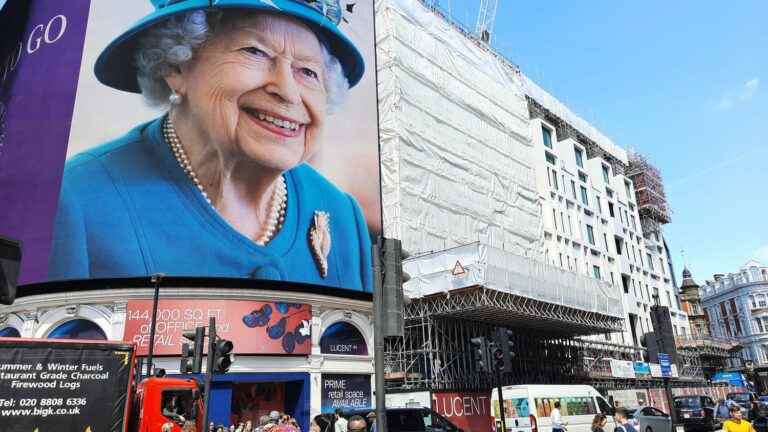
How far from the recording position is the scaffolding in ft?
205

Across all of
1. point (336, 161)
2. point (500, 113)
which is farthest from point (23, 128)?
point (500, 113)

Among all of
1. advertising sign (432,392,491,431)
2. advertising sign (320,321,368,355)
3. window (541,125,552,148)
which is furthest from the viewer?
window (541,125,552,148)

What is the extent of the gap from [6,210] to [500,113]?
1256 inches

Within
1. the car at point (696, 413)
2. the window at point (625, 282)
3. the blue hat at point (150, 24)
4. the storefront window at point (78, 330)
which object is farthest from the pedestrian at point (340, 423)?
the window at point (625, 282)

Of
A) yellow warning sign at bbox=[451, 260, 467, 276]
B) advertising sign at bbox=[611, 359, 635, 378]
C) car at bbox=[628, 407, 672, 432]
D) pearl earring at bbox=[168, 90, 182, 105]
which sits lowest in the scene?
car at bbox=[628, 407, 672, 432]

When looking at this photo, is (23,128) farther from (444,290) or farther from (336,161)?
(444,290)

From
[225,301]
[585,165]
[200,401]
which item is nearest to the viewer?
[200,401]

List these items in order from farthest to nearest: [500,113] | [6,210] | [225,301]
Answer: [500,113] < [6,210] < [225,301]

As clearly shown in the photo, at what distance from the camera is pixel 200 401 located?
13922 mm

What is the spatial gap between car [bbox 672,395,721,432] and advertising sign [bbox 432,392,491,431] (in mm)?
9239

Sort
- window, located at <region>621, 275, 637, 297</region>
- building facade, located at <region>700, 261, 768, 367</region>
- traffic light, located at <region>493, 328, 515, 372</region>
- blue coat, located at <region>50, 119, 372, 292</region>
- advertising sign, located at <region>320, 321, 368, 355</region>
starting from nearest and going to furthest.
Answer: traffic light, located at <region>493, 328, 515, 372</region>, blue coat, located at <region>50, 119, 372, 292</region>, advertising sign, located at <region>320, 321, 368, 355</region>, window, located at <region>621, 275, 637, 297</region>, building facade, located at <region>700, 261, 768, 367</region>

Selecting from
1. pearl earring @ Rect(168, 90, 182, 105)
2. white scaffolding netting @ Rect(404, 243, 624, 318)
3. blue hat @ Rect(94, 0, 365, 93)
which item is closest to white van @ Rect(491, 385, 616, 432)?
white scaffolding netting @ Rect(404, 243, 624, 318)

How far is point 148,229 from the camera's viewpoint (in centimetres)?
2362

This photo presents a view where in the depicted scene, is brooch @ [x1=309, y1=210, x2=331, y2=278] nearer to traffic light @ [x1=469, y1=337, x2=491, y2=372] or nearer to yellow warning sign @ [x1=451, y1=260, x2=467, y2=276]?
A: yellow warning sign @ [x1=451, y1=260, x2=467, y2=276]
